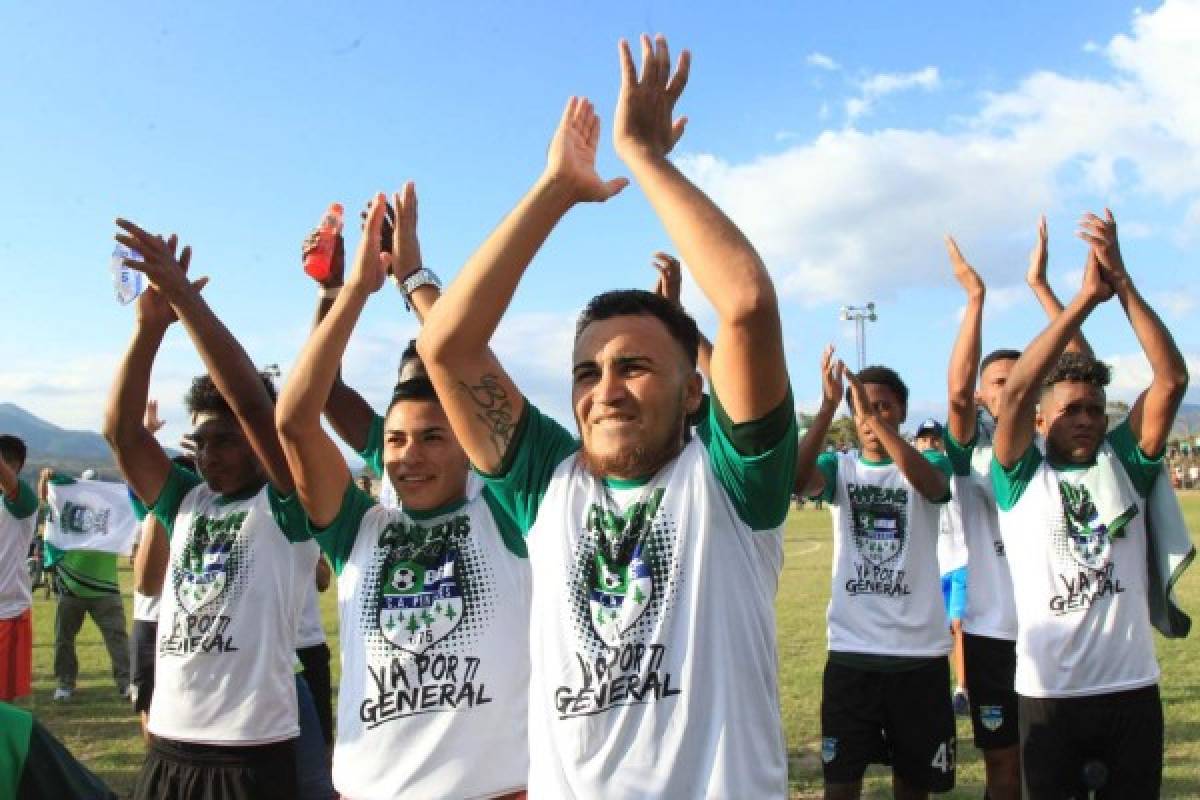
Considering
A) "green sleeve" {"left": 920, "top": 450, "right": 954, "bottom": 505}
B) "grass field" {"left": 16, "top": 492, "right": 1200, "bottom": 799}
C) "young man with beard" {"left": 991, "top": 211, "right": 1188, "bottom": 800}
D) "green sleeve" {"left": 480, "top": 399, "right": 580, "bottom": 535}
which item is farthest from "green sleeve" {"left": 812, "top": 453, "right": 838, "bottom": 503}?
"green sleeve" {"left": 480, "top": 399, "right": 580, "bottom": 535}

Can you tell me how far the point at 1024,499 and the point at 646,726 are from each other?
10.5ft

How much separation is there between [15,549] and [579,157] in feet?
24.7

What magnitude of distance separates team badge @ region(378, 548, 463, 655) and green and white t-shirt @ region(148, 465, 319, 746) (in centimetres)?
87

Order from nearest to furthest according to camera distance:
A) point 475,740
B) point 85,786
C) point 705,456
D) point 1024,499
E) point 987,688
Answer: point 85,786
point 705,456
point 475,740
point 1024,499
point 987,688

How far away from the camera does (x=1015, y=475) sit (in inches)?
190

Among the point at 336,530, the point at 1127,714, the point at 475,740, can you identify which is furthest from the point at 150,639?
the point at 1127,714

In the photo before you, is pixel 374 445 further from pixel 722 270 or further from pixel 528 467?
pixel 722 270

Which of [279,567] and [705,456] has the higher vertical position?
[705,456]

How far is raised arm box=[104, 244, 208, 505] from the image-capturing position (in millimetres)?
4172

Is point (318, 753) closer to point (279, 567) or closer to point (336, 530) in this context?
point (279, 567)

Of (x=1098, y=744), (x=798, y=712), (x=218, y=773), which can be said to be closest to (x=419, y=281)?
(x=218, y=773)

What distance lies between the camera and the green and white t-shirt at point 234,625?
12.8 ft

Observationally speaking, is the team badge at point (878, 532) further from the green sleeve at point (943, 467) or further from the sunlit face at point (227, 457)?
the sunlit face at point (227, 457)

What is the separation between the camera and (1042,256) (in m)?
5.39
